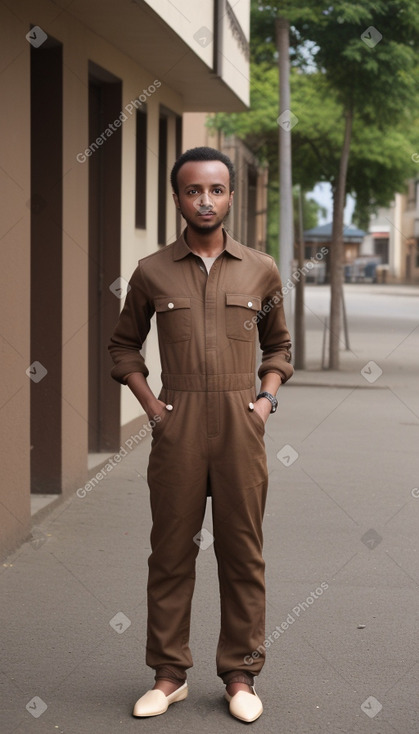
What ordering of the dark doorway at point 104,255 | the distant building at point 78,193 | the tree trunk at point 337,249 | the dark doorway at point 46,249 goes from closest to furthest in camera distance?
1. the distant building at point 78,193
2. the dark doorway at point 46,249
3. the dark doorway at point 104,255
4. the tree trunk at point 337,249

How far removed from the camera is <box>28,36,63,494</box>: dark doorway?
8680mm

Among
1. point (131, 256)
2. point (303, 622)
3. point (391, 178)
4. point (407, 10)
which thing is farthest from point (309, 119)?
point (303, 622)

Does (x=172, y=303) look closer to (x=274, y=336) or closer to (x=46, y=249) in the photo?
(x=274, y=336)

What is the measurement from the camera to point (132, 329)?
187 inches

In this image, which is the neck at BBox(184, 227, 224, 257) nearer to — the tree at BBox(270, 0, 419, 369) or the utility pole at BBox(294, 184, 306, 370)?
the tree at BBox(270, 0, 419, 369)

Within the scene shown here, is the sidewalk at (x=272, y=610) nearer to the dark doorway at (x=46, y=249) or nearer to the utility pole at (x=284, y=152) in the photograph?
the dark doorway at (x=46, y=249)

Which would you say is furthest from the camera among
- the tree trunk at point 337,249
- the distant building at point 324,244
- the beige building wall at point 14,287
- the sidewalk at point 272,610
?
the distant building at point 324,244

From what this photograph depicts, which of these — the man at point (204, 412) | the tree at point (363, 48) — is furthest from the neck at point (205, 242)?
the tree at point (363, 48)

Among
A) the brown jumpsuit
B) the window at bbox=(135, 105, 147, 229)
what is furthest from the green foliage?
the brown jumpsuit

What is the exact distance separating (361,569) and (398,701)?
6.99 feet

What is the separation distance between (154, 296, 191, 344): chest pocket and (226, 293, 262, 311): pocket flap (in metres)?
0.14

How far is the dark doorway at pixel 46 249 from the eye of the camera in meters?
8.68

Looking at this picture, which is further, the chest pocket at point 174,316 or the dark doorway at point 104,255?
the dark doorway at point 104,255

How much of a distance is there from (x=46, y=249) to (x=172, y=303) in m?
4.28
